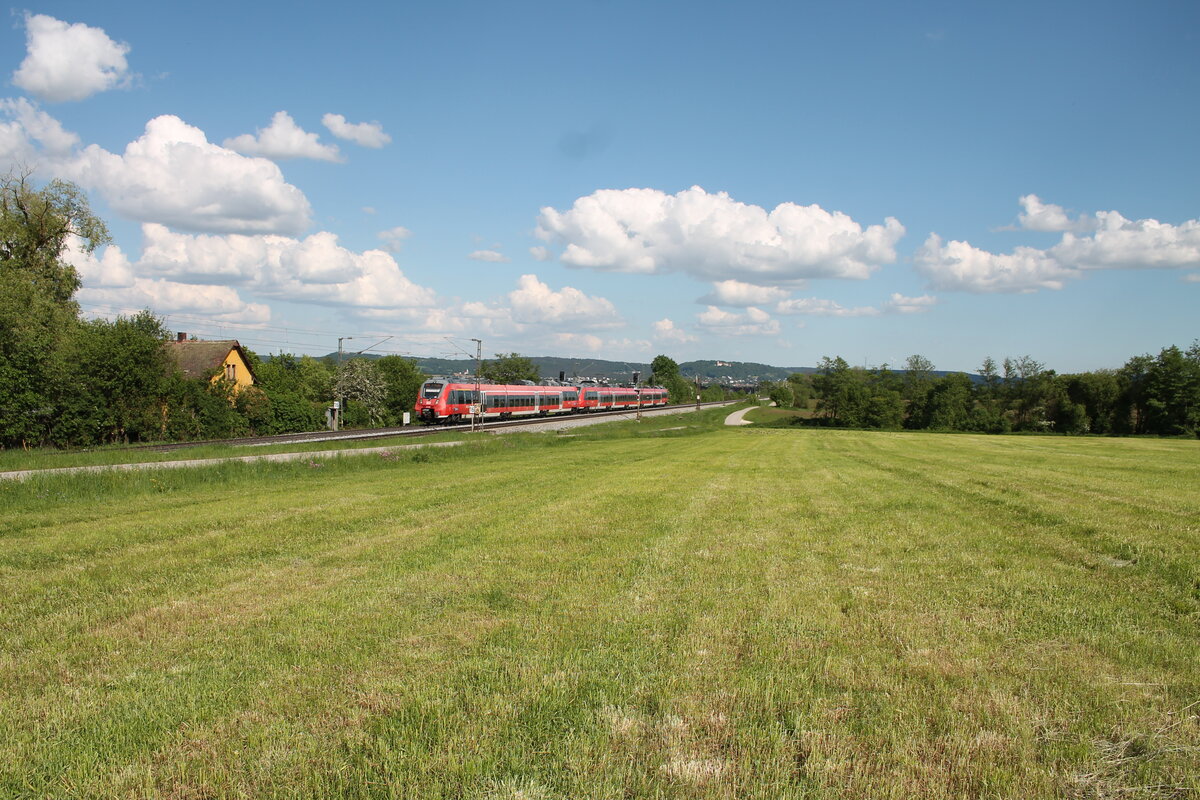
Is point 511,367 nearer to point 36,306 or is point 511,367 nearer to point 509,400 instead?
point 509,400

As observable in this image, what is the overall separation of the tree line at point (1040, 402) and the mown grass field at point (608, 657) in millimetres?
90104

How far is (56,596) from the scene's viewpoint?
711 centimetres

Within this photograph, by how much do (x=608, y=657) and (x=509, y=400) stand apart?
63.6 metres

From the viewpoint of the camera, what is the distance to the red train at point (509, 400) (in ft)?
192

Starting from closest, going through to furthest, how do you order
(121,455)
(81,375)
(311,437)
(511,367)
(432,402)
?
(121,455), (81,375), (311,437), (432,402), (511,367)

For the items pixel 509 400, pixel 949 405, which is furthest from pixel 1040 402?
pixel 509 400

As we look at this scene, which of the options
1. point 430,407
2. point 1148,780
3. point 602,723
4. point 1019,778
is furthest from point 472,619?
point 430,407

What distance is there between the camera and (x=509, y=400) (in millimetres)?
68188

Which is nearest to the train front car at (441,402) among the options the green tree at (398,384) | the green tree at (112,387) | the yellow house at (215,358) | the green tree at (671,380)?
the green tree at (398,384)

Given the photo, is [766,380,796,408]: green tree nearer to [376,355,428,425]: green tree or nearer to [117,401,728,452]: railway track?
[117,401,728,452]: railway track

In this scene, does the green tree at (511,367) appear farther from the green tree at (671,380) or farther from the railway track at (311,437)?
the railway track at (311,437)

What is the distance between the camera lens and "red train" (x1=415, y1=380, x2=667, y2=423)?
58.6 metres

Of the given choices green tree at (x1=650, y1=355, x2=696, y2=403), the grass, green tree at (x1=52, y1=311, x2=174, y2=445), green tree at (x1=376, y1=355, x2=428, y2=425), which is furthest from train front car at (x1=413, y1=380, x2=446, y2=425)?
green tree at (x1=650, y1=355, x2=696, y2=403)

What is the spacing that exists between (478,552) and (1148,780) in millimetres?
6825
